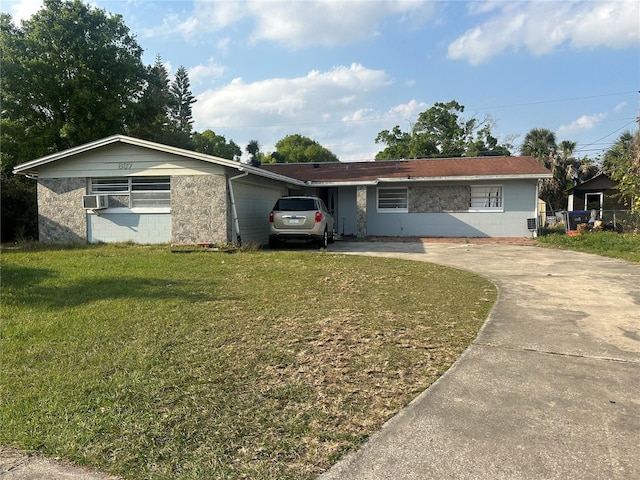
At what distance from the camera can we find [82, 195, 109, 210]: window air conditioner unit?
14.3 metres

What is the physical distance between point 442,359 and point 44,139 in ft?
90.1

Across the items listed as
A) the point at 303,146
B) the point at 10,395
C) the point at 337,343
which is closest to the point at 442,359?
the point at 337,343

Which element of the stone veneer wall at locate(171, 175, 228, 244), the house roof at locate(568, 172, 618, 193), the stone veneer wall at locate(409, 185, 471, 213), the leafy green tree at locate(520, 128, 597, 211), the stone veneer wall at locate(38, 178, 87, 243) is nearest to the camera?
the stone veneer wall at locate(171, 175, 228, 244)

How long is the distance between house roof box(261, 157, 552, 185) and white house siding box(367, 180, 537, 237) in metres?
0.61

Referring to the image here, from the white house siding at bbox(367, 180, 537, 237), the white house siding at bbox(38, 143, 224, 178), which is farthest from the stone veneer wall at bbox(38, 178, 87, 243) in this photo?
the white house siding at bbox(367, 180, 537, 237)

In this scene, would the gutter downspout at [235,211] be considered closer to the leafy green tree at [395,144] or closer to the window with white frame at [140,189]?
the window with white frame at [140,189]

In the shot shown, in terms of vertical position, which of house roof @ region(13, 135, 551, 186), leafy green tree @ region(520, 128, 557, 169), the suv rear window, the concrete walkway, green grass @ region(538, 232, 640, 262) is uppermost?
leafy green tree @ region(520, 128, 557, 169)

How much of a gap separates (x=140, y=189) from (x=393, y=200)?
10.4m

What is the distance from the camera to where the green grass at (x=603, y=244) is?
1233 centimetres

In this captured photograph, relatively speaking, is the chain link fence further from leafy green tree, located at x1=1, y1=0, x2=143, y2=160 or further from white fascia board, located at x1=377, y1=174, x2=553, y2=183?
leafy green tree, located at x1=1, y1=0, x2=143, y2=160

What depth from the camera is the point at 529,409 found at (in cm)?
313

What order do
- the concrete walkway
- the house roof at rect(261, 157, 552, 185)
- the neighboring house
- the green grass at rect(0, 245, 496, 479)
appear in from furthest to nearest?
the neighboring house, the house roof at rect(261, 157, 552, 185), the green grass at rect(0, 245, 496, 479), the concrete walkway

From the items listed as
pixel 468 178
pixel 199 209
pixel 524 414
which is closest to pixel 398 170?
pixel 468 178

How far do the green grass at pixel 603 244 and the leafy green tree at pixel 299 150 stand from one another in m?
49.9
